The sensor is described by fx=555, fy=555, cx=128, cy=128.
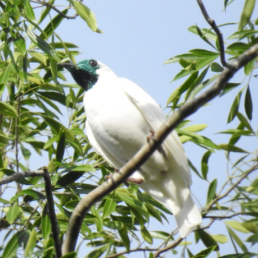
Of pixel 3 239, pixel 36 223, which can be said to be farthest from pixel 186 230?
pixel 3 239

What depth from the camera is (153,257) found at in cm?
376

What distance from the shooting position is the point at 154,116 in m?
4.15

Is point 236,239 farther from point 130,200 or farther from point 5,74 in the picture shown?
point 5,74

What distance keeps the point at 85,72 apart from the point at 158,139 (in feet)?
7.74

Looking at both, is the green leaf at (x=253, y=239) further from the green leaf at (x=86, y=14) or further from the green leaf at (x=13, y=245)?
the green leaf at (x=86, y=14)

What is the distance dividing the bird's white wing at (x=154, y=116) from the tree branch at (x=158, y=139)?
0.90 metres

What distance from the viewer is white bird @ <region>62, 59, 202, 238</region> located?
13.6 feet

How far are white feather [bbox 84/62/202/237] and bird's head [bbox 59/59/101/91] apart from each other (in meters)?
0.62

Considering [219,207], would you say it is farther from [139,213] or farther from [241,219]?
[139,213]

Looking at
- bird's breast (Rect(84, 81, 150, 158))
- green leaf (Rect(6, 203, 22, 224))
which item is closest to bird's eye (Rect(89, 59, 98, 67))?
bird's breast (Rect(84, 81, 150, 158))

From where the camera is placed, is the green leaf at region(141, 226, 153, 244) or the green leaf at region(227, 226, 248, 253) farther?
the green leaf at region(141, 226, 153, 244)

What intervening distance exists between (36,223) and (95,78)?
5.15 feet

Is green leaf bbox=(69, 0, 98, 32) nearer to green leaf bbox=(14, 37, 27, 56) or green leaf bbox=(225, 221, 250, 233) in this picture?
green leaf bbox=(14, 37, 27, 56)

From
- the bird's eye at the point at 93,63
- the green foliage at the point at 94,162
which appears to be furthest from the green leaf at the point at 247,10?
the bird's eye at the point at 93,63
